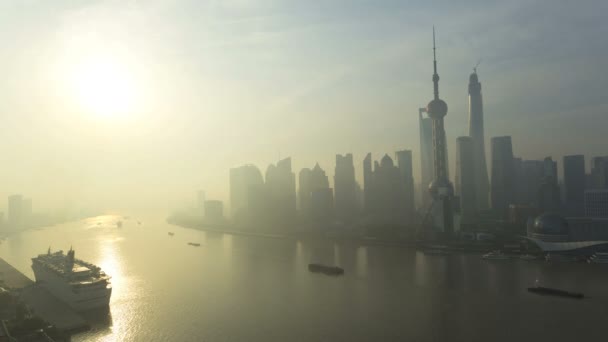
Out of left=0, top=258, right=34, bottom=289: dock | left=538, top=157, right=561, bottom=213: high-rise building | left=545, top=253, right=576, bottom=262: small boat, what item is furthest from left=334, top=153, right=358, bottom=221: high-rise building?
left=0, top=258, right=34, bottom=289: dock

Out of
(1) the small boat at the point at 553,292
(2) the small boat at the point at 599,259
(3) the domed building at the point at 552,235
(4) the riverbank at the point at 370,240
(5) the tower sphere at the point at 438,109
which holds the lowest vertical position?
(4) the riverbank at the point at 370,240

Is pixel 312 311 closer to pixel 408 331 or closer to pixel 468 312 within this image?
pixel 408 331

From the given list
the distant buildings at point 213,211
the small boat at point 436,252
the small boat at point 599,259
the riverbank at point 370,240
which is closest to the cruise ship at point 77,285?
the small boat at point 436,252

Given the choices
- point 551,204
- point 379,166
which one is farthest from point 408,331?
point 379,166

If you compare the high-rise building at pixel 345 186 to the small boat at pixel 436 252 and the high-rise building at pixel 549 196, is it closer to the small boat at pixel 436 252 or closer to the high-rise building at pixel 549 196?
the high-rise building at pixel 549 196

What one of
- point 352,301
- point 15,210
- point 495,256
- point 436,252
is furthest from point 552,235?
point 15,210

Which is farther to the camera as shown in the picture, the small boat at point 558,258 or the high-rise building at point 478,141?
the high-rise building at point 478,141

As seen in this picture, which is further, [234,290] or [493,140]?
[493,140]
